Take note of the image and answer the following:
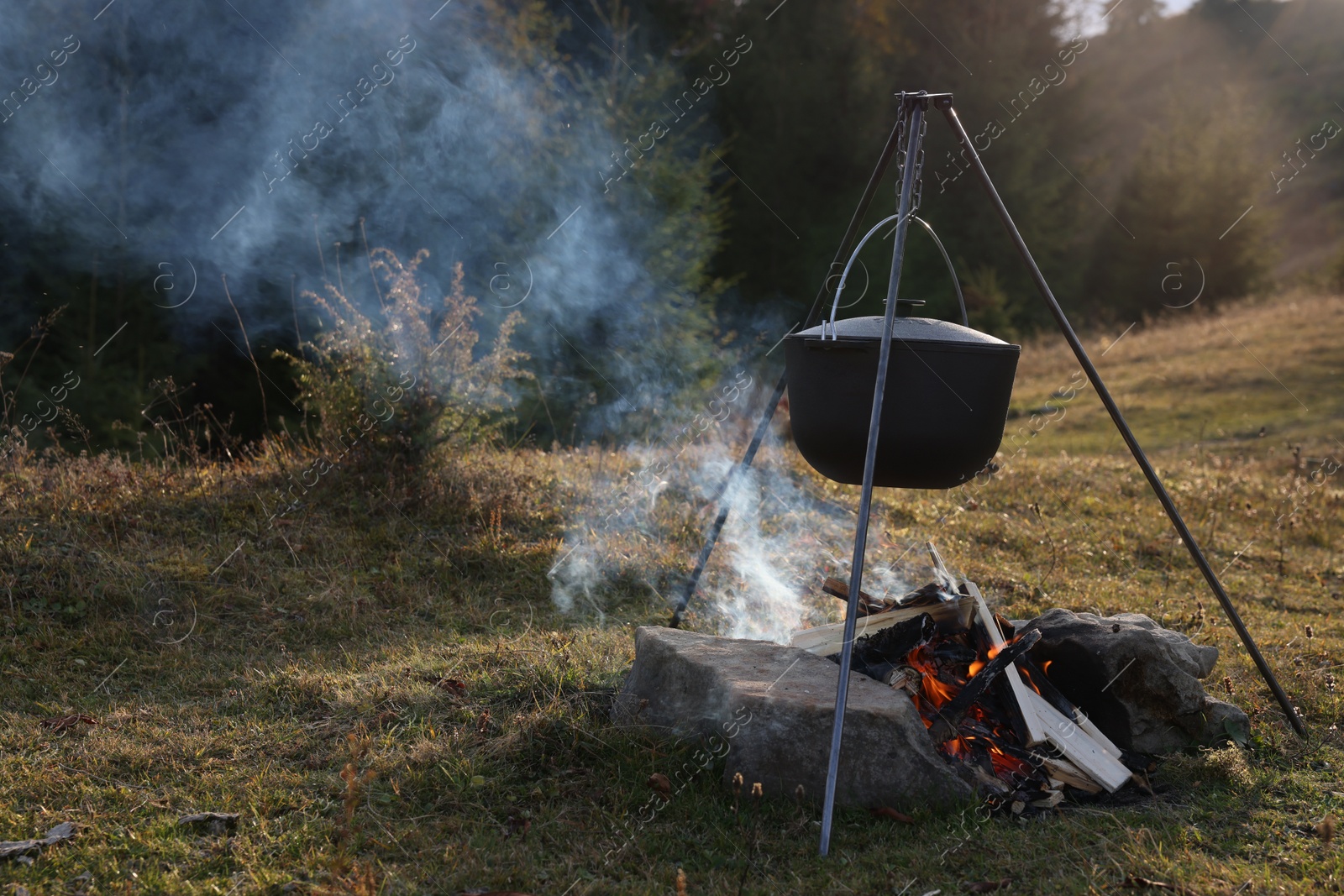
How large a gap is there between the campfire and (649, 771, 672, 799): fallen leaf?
0.90 m

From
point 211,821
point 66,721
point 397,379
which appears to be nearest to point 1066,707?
point 211,821

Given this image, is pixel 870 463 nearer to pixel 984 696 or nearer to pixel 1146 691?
pixel 984 696

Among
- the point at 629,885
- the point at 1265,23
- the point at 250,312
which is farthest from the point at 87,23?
the point at 1265,23

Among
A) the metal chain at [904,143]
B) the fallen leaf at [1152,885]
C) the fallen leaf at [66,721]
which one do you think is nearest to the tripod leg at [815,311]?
the metal chain at [904,143]

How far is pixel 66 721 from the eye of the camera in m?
3.49

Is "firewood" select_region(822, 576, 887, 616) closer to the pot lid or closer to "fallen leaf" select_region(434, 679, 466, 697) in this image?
the pot lid

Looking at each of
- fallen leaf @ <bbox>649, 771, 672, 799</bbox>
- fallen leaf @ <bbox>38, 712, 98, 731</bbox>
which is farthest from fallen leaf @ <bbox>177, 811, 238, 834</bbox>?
fallen leaf @ <bbox>649, 771, 672, 799</bbox>

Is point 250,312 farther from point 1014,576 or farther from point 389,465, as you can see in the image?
point 1014,576

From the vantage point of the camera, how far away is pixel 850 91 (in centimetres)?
1783

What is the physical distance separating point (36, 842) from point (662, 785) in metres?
1.82

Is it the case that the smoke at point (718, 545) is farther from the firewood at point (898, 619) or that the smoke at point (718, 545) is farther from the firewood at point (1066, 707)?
the firewood at point (1066, 707)

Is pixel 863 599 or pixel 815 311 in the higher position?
pixel 815 311

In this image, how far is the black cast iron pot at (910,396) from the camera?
131 inches

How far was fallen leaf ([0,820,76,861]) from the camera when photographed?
8.71 feet
